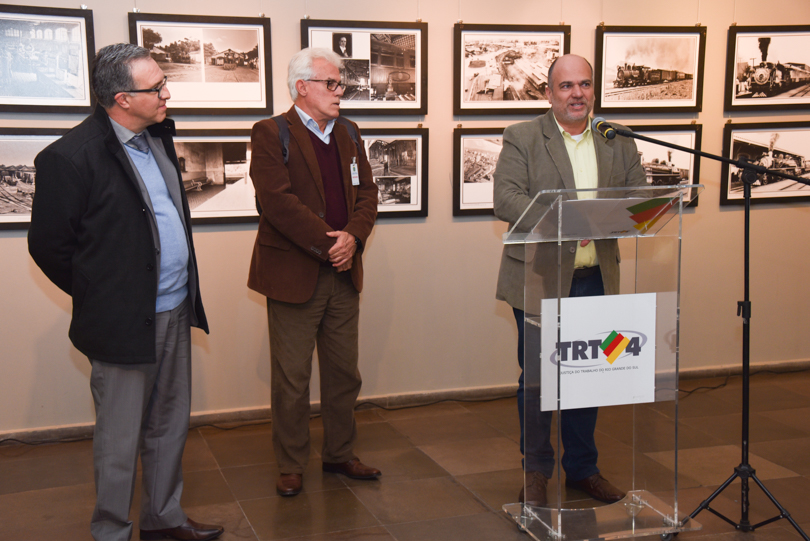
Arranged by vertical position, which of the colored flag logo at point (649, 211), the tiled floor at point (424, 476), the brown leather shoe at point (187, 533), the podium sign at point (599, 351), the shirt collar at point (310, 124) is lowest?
the tiled floor at point (424, 476)

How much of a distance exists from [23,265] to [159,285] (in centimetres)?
176

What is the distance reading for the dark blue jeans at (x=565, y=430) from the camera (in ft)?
9.23

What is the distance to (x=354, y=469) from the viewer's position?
11.7ft

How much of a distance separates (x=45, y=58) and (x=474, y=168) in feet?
8.25

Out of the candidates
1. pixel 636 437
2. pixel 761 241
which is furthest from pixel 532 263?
pixel 761 241

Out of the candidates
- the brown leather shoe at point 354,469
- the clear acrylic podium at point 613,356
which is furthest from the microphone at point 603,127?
the brown leather shoe at point 354,469

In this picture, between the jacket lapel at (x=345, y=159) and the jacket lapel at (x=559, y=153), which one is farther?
the jacket lapel at (x=345, y=159)

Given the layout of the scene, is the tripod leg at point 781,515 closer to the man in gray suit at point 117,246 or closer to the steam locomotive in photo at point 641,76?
the man in gray suit at point 117,246

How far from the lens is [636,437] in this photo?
2.89 m

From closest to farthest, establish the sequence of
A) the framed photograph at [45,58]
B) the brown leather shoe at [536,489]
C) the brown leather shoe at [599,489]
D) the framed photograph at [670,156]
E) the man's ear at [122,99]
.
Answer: the man's ear at [122,99], the brown leather shoe at [536,489], the brown leather shoe at [599,489], the framed photograph at [45,58], the framed photograph at [670,156]

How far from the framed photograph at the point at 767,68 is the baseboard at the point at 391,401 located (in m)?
1.83

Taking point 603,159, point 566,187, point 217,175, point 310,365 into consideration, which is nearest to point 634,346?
point 566,187

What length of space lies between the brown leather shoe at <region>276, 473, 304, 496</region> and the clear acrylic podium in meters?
1.03

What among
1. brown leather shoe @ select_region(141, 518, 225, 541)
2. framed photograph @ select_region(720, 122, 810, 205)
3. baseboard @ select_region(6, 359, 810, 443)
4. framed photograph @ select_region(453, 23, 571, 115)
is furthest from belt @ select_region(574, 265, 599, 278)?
framed photograph @ select_region(720, 122, 810, 205)
